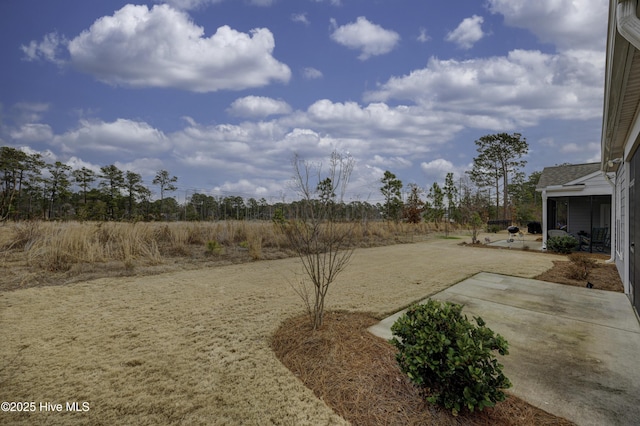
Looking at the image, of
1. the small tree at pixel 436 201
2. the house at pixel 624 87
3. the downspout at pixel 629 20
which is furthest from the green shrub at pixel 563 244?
the small tree at pixel 436 201

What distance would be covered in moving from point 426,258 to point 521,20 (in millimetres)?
5855

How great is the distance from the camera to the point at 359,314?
3.61 meters

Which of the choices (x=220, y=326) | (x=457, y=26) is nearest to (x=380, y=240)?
(x=457, y=26)

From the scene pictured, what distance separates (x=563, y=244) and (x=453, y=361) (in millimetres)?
10509

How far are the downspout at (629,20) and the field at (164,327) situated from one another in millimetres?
2949

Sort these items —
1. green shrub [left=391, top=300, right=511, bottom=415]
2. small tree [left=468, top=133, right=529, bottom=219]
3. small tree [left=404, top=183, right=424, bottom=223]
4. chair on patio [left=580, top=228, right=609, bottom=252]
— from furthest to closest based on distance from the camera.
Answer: small tree [left=468, top=133, right=529, bottom=219] → small tree [left=404, top=183, right=424, bottom=223] → chair on patio [left=580, top=228, right=609, bottom=252] → green shrub [left=391, top=300, right=511, bottom=415]

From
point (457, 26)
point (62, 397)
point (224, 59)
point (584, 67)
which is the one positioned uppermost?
point (457, 26)

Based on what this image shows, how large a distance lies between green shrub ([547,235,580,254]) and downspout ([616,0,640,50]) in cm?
994

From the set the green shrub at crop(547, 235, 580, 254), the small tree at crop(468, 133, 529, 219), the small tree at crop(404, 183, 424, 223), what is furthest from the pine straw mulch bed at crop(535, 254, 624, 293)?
the small tree at crop(468, 133, 529, 219)

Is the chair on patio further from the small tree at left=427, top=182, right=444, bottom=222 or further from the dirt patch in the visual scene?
the small tree at left=427, top=182, right=444, bottom=222

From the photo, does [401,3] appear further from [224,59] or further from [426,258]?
[426,258]

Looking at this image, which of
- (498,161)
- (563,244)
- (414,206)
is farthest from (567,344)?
(498,161)

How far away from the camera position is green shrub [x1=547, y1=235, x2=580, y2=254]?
9375 millimetres

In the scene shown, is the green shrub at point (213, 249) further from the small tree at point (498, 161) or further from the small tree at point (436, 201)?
the small tree at point (498, 161)
